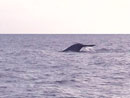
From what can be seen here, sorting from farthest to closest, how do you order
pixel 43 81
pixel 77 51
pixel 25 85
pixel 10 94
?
1. pixel 77 51
2. pixel 43 81
3. pixel 25 85
4. pixel 10 94

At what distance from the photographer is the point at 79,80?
1277 inches

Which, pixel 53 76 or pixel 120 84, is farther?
pixel 53 76

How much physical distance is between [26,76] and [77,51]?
37.7 m

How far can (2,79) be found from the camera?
32.6m

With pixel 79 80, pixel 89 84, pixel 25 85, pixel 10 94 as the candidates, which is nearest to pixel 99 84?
pixel 89 84

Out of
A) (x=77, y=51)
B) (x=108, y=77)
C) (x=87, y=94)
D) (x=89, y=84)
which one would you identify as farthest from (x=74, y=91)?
(x=77, y=51)

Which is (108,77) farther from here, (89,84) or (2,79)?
(2,79)

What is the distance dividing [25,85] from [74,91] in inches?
166

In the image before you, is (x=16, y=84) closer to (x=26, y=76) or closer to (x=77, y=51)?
(x=26, y=76)

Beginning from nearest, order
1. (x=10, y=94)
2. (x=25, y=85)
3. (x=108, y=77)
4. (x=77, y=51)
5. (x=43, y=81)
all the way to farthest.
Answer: (x=10, y=94) < (x=25, y=85) < (x=43, y=81) < (x=108, y=77) < (x=77, y=51)

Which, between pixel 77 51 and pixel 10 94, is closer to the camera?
pixel 10 94

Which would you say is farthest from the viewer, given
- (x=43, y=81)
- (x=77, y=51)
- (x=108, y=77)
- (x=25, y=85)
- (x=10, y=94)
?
(x=77, y=51)

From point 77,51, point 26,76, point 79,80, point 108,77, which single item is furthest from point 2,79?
point 77,51

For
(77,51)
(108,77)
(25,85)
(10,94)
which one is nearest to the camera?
(10,94)
